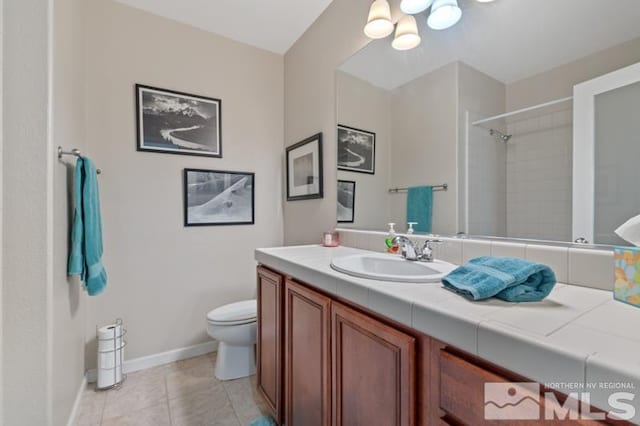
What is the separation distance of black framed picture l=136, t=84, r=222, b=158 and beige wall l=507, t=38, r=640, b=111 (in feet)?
6.56

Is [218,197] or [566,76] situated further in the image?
[218,197]

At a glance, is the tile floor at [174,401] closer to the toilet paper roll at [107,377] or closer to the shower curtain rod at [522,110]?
the toilet paper roll at [107,377]

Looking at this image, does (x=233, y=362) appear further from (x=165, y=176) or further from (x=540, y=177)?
(x=540, y=177)

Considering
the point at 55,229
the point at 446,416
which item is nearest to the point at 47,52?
the point at 55,229

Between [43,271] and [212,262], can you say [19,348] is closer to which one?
[43,271]

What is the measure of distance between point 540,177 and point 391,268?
0.67 meters

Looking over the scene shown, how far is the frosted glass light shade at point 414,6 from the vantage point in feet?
4.71

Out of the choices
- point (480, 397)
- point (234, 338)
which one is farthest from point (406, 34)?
point (234, 338)

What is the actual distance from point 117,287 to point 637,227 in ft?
8.48

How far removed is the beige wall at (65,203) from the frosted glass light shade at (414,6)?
163cm

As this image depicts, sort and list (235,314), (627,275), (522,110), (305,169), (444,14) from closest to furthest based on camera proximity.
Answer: (627,275), (522,110), (444,14), (235,314), (305,169)

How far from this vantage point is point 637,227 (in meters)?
0.73

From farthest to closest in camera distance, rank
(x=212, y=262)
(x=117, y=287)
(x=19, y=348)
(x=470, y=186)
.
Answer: (x=212, y=262)
(x=117, y=287)
(x=470, y=186)
(x=19, y=348)

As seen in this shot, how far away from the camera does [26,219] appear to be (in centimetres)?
113
